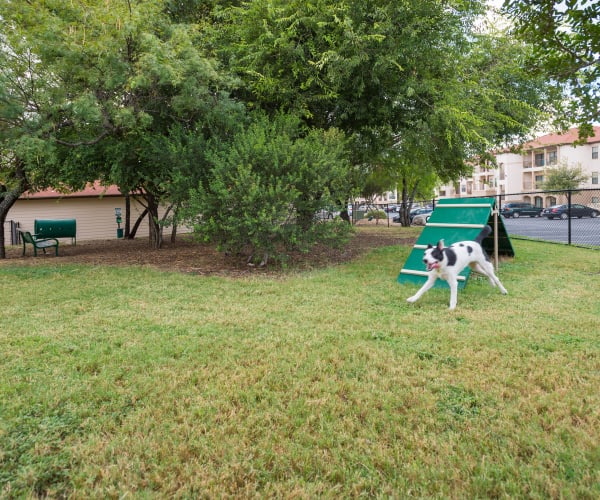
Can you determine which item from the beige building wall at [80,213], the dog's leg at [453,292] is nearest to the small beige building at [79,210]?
the beige building wall at [80,213]

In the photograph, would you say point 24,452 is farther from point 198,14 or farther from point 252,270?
point 198,14

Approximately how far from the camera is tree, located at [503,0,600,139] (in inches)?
121

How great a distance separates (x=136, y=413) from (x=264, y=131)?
6947 millimetres

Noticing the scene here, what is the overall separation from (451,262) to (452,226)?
1.86 metres

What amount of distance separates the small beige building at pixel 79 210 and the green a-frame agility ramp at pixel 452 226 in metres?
18.4

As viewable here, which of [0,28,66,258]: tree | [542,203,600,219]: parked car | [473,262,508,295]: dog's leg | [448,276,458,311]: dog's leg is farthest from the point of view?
[542,203,600,219]: parked car

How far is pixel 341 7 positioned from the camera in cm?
897

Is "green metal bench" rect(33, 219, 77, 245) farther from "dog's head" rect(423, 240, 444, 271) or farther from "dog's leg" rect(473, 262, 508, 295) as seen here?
"dog's leg" rect(473, 262, 508, 295)

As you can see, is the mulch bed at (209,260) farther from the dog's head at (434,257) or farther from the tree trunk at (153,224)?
the dog's head at (434,257)

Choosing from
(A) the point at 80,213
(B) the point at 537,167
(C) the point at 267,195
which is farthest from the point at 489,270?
(B) the point at 537,167

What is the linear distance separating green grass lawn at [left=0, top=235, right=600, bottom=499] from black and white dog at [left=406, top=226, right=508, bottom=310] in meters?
0.28

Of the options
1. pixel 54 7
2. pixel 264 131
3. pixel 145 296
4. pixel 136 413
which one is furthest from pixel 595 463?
pixel 54 7

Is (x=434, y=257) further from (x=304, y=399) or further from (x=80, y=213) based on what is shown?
(x=80, y=213)

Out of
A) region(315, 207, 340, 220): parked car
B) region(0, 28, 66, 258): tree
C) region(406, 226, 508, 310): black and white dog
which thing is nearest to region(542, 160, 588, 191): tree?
region(315, 207, 340, 220): parked car
